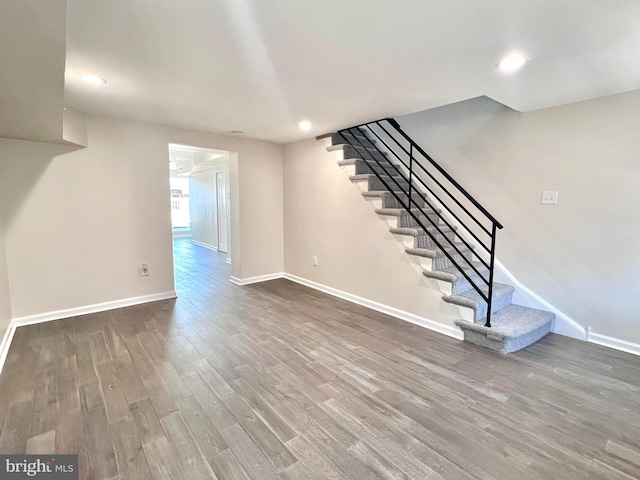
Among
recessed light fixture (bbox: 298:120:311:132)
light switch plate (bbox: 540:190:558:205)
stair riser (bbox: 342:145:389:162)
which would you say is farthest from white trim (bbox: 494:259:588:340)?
recessed light fixture (bbox: 298:120:311:132)

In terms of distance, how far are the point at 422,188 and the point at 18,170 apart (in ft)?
14.9

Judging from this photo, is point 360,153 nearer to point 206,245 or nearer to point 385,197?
point 385,197

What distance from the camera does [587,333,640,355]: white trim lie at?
8.91 ft

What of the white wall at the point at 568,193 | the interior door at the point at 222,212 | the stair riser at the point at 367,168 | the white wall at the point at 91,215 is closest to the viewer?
the white wall at the point at 568,193

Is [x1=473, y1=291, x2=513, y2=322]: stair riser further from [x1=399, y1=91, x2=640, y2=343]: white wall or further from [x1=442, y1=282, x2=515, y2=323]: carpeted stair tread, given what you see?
[x1=399, y1=91, x2=640, y2=343]: white wall

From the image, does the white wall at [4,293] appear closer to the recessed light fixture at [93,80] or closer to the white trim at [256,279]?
the recessed light fixture at [93,80]

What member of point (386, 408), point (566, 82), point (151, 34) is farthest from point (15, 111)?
point (566, 82)

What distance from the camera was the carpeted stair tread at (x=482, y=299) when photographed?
2.92 m

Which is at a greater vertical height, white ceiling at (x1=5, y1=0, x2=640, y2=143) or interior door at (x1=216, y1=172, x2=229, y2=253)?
white ceiling at (x1=5, y1=0, x2=640, y2=143)

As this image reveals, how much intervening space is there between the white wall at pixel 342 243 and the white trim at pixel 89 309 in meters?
2.01

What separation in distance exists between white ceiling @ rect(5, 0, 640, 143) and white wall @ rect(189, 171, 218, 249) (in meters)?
4.97

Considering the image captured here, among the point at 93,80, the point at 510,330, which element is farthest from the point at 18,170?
the point at 510,330

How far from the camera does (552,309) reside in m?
3.17

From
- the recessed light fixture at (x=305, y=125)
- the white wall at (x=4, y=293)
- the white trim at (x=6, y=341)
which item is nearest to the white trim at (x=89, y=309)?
the white trim at (x=6, y=341)
